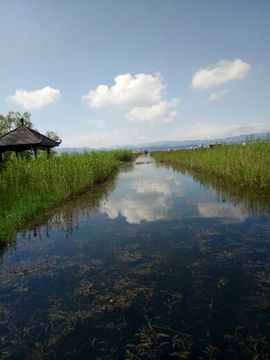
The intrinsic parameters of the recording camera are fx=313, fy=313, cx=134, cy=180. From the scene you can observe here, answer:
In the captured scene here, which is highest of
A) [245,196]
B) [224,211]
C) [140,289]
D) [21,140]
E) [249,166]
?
[21,140]

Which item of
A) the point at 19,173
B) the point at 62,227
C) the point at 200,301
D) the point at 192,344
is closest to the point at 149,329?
the point at 192,344

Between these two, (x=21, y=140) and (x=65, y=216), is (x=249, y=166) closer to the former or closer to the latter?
(x=65, y=216)

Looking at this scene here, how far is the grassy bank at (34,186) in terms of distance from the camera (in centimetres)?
859

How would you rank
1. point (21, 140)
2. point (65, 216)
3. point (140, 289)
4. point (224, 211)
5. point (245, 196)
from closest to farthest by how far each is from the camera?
point (140, 289), point (224, 211), point (65, 216), point (245, 196), point (21, 140)

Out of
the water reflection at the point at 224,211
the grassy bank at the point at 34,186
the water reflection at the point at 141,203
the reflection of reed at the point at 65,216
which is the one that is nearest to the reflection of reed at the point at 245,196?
the water reflection at the point at 224,211

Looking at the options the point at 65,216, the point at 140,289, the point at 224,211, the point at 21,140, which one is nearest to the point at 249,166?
the point at 224,211

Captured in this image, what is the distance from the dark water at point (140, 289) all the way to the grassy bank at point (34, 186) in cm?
72

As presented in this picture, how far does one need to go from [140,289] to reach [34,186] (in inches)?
321

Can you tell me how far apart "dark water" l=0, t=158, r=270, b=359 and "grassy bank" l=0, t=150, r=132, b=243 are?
28.3 inches

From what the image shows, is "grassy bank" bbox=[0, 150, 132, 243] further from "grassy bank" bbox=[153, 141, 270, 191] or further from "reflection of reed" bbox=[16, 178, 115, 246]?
"grassy bank" bbox=[153, 141, 270, 191]

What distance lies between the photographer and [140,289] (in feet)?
14.6

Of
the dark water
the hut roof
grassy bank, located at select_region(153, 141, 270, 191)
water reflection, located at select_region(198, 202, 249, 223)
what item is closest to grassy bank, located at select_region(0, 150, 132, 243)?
the dark water

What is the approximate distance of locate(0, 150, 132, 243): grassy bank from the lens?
8.59 m

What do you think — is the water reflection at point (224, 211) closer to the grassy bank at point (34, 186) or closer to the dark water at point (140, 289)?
the dark water at point (140, 289)
